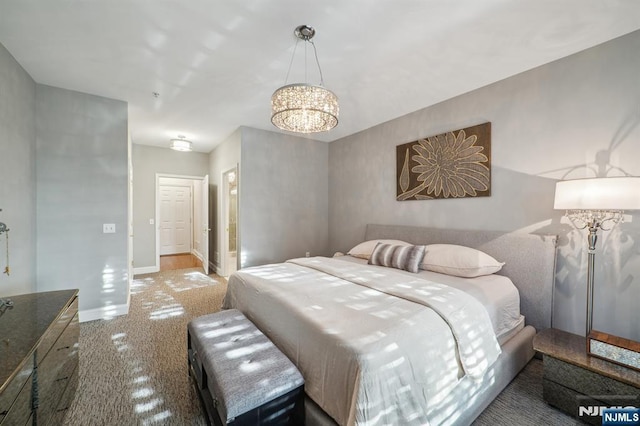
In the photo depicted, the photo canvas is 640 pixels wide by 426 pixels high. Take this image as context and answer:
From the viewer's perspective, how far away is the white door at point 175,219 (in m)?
7.30

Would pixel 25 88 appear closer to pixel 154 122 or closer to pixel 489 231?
pixel 154 122

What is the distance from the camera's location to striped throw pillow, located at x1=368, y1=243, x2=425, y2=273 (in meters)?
2.69

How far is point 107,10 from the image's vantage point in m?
Result: 1.75

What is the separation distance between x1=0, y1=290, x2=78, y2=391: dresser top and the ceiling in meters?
1.91

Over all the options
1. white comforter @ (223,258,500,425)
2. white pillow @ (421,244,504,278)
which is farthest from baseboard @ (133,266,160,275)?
white pillow @ (421,244,504,278)

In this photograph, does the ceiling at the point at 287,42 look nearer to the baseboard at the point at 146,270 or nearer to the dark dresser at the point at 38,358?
the dark dresser at the point at 38,358

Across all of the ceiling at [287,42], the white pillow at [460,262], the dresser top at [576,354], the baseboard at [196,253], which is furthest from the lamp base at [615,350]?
the baseboard at [196,253]

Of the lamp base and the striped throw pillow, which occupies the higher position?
the striped throw pillow

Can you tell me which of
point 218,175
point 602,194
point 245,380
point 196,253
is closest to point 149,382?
point 245,380

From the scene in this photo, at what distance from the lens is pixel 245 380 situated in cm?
127

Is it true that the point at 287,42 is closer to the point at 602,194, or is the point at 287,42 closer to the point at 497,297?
the point at 602,194

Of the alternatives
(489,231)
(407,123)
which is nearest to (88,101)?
(407,123)

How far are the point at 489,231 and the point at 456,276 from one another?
2.19 ft

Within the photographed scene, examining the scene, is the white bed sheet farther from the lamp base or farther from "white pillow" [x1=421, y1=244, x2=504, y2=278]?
the lamp base
